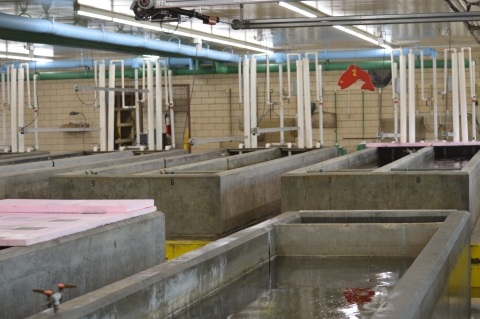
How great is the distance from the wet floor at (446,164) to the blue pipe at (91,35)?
477 centimetres

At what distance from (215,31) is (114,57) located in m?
4.51

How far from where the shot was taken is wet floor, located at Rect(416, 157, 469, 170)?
1076 centimetres

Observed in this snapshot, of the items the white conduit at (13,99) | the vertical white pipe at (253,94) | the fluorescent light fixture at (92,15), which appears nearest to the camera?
the fluorescent light fixture at (92,15)

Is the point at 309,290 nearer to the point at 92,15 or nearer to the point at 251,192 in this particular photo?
the point at 251,192

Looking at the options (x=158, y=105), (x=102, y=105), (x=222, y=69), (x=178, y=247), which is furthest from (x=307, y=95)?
(x=178, y=247)

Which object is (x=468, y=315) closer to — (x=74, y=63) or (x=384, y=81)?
(x=384, y=81)

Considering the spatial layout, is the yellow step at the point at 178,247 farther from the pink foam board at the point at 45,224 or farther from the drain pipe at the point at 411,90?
the drain pipe at the point at 411,90

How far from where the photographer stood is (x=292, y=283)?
176 inches

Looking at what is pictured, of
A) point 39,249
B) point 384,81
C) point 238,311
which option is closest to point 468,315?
point 238,311

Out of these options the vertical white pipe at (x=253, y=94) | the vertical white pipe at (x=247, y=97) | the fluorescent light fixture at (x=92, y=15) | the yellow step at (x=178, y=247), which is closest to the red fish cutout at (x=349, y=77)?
the vertical white pipe at (x=253, y=94)

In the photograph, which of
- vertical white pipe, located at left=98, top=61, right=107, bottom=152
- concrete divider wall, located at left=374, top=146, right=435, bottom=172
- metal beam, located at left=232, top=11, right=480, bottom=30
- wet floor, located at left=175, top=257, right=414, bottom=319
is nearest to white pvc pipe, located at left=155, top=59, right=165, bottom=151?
vertical white pipe, located at left=98, top=61, right=107, bottom=152

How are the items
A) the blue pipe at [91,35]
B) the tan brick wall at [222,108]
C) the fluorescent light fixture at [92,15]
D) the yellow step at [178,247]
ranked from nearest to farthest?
the yellow step at [178,247] < the blue pipe at [91,35] < the fluorescent light fixture at [92,15] < the tan brick wall at [222,108]

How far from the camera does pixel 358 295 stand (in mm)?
4230

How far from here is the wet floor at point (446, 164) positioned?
10.8m
